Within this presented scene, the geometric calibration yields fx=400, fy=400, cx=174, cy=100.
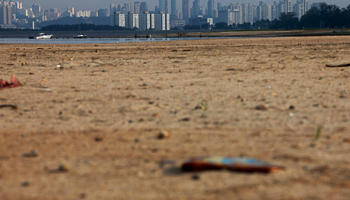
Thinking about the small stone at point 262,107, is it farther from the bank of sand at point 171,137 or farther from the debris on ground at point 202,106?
the debris on ground at point 202,106

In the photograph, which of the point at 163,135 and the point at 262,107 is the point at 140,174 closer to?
the point at 163,135

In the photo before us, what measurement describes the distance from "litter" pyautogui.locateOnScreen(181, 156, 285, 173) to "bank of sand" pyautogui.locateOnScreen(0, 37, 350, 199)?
69 mm

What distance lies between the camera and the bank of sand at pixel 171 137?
2.85m

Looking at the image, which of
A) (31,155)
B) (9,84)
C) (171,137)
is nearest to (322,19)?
(9,84)

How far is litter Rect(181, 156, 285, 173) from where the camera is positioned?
3100mm

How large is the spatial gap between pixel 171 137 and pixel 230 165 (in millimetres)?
1193

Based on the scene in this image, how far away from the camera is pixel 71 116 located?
545 cm

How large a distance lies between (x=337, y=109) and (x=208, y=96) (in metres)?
2.15

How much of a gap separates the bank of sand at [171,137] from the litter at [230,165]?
0.07 metres

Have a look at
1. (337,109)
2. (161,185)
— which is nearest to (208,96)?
(337,109)

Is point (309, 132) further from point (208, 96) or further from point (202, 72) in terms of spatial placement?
point (202, 72)

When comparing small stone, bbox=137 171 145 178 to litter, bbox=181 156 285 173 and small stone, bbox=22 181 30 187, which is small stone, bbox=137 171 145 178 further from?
small stone, bbox=22 181 30 187

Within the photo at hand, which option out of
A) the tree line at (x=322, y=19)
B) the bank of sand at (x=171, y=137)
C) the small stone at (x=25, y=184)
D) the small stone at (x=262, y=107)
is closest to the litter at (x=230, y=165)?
the bank of sand at (x=171, y=137)

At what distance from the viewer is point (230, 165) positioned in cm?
315
